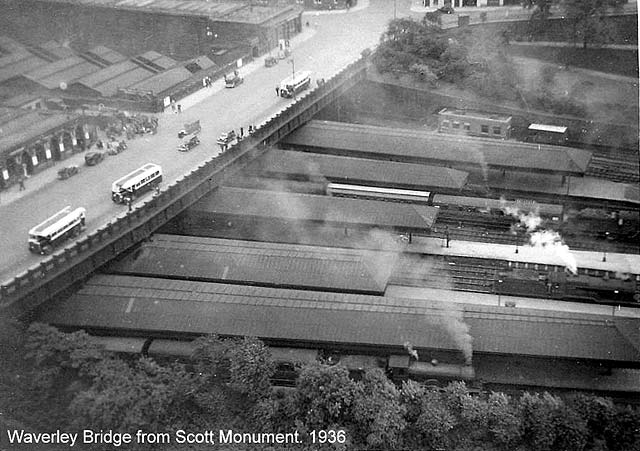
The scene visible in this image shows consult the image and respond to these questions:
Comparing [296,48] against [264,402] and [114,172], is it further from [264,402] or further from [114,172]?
[264,402]

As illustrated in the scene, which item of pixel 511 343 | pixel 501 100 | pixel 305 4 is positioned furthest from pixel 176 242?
pixel 305 4

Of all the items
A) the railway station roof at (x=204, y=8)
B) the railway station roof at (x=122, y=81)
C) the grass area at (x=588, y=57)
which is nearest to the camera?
the railway station roof at (x=122, y=81)

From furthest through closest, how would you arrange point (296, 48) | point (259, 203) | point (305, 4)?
1. point (305, 4)
2. point (296, 48)
3. point (259, 203)

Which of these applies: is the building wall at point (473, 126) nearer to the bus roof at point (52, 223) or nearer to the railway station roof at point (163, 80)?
the railway station roof at point (163, 80)

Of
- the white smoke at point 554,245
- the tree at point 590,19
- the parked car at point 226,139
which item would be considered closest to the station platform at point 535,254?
the white smoke at point 554,245

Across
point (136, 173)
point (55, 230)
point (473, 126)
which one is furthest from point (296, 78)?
point (55, 230)

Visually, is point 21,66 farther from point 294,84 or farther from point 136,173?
point 136,173

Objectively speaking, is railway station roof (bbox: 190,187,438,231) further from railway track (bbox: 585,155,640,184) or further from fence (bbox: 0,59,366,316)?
railway track (bbox: 585,155,640,184)
